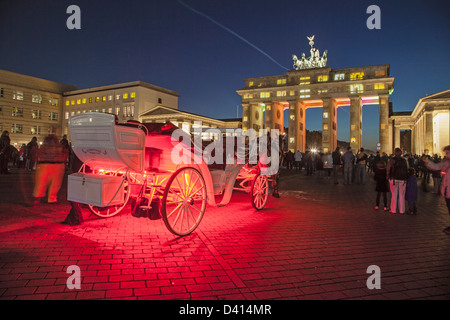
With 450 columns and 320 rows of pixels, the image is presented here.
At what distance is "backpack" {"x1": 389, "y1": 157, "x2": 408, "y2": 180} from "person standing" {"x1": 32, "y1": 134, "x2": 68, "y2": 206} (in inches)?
368

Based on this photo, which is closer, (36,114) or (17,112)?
(17,112)

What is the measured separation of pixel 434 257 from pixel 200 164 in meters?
4.16

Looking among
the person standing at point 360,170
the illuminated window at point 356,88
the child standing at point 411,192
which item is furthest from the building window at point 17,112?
the child standing at point 411,192

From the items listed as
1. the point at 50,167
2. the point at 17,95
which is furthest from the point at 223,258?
the point at 17,95

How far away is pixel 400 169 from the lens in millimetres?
8461

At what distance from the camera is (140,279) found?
345 centimetres

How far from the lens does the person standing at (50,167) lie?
7.66 m

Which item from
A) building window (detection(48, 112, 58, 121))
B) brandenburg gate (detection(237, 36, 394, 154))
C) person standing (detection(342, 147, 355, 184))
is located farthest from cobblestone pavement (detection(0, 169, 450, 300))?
building window (detection(48, 112, 58, 121))

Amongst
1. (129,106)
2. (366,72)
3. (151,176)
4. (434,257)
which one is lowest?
(434,257)

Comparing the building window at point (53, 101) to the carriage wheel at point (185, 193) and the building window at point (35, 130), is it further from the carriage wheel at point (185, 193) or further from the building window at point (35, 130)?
the carriage wheel at point (185, 193)

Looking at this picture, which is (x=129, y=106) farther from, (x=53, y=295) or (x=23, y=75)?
(x=53, y=295)

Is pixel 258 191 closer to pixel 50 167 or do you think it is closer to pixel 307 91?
pixel 50 167

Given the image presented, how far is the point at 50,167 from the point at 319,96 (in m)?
71.4
